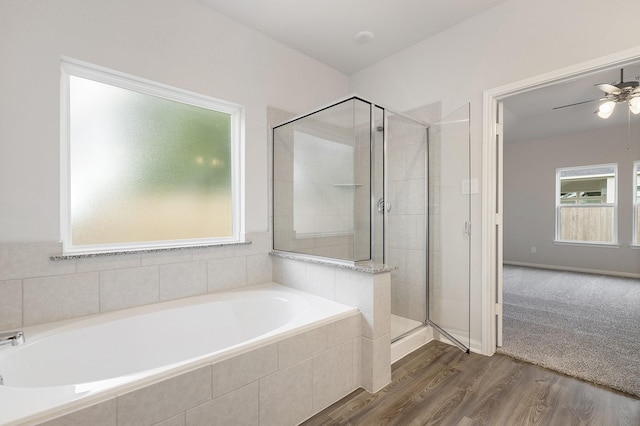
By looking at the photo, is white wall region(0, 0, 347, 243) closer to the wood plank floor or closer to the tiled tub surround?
the tiled tub surround

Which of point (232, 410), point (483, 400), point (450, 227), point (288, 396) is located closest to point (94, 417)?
point (232, 410)

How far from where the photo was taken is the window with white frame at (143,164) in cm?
189

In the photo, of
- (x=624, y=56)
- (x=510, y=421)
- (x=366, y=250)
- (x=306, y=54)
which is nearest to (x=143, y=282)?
(x=366, y=250)

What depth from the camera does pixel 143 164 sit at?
2.15 meters

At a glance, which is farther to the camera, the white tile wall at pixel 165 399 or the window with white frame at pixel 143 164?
the window with white frame at pixel 143 164

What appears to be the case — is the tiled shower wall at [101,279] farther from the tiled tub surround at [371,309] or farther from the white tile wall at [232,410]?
the white tile wall at [232,410]

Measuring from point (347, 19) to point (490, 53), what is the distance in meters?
Result: 1.15

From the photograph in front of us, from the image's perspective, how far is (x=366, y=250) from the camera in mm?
2094

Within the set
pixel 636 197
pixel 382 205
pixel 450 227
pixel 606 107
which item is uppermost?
pixel 606 107

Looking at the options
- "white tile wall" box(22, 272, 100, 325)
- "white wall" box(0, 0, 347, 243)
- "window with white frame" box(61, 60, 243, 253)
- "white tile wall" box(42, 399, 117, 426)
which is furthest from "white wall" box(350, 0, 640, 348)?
"white tile wall" box(22, 272, 100, 325)

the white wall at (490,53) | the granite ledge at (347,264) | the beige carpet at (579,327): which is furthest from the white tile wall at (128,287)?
the beige carpet at (579,327)

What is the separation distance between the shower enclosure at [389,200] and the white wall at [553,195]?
468 cm

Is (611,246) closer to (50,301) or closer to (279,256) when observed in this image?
(279,256)

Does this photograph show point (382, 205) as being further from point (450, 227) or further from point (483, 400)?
point (483, 400)
